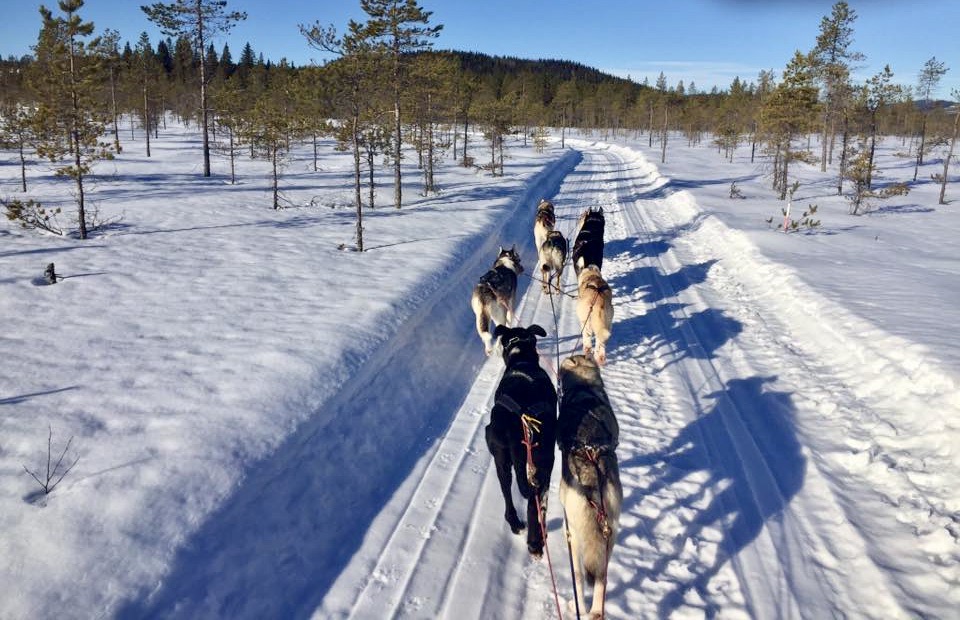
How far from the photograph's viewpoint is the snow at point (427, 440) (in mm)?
3475

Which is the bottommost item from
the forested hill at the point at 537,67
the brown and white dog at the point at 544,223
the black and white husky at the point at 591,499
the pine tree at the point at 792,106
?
the black and white husky at the point at 591,499

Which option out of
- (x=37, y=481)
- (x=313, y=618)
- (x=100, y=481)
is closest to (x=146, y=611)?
(x=313, y=618)

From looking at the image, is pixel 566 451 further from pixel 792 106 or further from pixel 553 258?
pixel 792 106

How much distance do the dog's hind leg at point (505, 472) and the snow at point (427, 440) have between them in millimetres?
133

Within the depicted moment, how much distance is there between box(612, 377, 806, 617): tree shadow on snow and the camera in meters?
3.68

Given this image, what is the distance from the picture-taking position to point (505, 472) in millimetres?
3953

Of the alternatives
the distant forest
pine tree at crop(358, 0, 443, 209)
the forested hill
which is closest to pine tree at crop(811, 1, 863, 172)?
the distant forest

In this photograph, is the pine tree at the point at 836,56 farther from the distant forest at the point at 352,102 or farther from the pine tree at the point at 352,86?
the pine tree at the point at 352,86

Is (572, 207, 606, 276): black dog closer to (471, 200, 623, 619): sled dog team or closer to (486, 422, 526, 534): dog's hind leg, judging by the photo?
(471, 200, 623, 619): sled dog team

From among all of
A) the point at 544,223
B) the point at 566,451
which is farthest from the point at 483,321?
the point at 544,223

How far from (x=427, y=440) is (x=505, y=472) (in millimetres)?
1643

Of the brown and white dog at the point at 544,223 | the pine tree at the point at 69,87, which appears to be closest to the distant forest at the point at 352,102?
the pine tree at the point at 69,87

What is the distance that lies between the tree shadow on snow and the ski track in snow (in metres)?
0.02

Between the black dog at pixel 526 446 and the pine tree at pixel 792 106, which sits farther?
the pine tree at pixel 792 106
